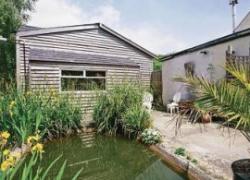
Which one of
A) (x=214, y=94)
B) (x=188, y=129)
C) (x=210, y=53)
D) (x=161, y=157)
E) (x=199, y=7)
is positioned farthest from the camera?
(x=199, y=7)

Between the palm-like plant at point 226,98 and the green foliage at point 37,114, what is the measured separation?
2955mm

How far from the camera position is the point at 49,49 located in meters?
10.6

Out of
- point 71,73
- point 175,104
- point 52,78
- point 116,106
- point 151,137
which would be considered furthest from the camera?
point 175,104

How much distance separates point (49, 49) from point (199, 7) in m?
7.71

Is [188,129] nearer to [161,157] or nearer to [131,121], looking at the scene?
[131,121]

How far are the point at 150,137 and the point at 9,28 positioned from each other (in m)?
10.4

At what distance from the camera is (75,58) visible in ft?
35.1

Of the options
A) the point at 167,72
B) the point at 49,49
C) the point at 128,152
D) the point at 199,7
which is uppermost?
the point at 199,7

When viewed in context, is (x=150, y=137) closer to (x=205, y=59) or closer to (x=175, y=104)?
(x=175, y=104)

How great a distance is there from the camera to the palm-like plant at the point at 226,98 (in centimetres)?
272

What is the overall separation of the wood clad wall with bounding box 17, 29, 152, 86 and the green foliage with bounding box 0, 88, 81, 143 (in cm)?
292

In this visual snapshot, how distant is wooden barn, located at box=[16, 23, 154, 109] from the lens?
9609 mm

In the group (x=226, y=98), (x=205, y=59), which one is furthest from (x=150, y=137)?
(x=205, y=59)

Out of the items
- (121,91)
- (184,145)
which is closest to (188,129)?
(184,145)
